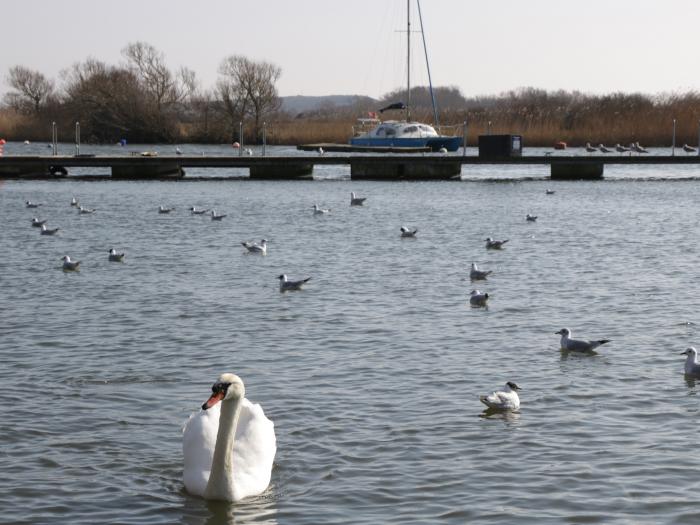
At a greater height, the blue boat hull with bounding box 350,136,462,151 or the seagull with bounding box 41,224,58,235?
the blue boat hull with bounding box 350,136,462,151

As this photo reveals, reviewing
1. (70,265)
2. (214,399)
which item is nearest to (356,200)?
(70,265)

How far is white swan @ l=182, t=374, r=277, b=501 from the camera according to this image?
34.6 feet

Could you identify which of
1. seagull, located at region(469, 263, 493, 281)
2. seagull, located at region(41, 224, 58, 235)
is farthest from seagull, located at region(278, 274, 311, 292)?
seagull, located at region(41, 224, 58, 235)

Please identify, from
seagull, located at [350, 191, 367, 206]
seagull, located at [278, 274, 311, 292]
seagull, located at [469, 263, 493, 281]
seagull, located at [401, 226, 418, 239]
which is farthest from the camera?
seagull, located at [350, 191, 367, 206]

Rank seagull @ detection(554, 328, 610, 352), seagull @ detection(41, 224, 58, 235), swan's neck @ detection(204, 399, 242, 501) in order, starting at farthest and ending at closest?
seagull @ detection(41, 224, 58, 235) → seagull @ detection(554, 328, 610, 352) → swan's neck @ detection(204, 399, 242, 501)

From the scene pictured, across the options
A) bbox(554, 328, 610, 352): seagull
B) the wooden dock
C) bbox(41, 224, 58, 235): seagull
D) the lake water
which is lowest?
the lake water

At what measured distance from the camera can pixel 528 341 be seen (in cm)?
1858

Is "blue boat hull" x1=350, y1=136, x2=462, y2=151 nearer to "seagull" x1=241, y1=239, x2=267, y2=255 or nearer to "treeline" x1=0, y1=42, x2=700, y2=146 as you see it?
"treeline" x1=0, y1=42, x2=700, y2=146

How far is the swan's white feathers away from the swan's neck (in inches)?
6.9

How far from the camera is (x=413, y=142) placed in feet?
300

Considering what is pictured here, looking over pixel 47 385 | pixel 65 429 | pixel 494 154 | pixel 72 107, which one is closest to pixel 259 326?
pixel 47 385

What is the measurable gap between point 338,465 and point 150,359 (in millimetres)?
5623

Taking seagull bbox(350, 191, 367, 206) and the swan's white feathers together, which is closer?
the swan's white feathers

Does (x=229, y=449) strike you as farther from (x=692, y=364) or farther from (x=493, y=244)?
(x=493, y=244)
